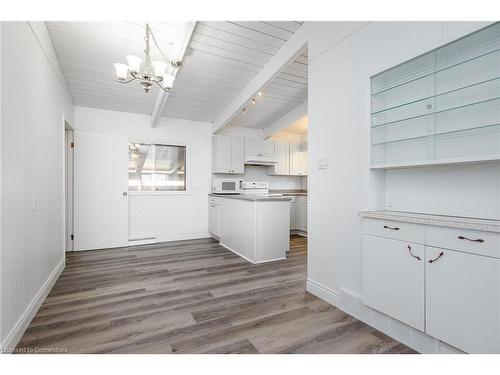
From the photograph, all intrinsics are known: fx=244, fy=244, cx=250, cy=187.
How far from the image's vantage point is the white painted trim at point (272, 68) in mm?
2902

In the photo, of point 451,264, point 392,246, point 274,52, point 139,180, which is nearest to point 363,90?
point 392,246

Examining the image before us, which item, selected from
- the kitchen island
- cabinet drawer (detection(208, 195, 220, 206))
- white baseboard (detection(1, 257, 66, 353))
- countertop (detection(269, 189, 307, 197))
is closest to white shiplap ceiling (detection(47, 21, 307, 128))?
cabinet drawer (detection(208, 195, 220, 206))

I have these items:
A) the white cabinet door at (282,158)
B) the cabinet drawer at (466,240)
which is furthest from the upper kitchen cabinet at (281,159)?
the cabinet drawer at (466,240)

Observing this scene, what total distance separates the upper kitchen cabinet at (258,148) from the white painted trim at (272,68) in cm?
97

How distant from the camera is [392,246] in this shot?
1.81m

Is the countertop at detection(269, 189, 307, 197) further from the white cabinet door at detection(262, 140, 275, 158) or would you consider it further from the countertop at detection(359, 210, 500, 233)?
the countertop at detection(359, 210, 500, 233)

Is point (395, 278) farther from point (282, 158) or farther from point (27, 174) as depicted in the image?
point (282, 158)

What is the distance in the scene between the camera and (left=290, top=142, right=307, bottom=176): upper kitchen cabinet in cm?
622

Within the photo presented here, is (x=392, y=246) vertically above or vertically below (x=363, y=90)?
below

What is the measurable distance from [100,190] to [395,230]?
15.4ft

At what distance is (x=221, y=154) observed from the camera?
547 centimetres

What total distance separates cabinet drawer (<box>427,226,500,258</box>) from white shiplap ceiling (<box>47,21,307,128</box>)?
2.65m

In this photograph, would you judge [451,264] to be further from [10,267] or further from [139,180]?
[139,180]

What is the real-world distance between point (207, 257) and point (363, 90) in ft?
10.4
